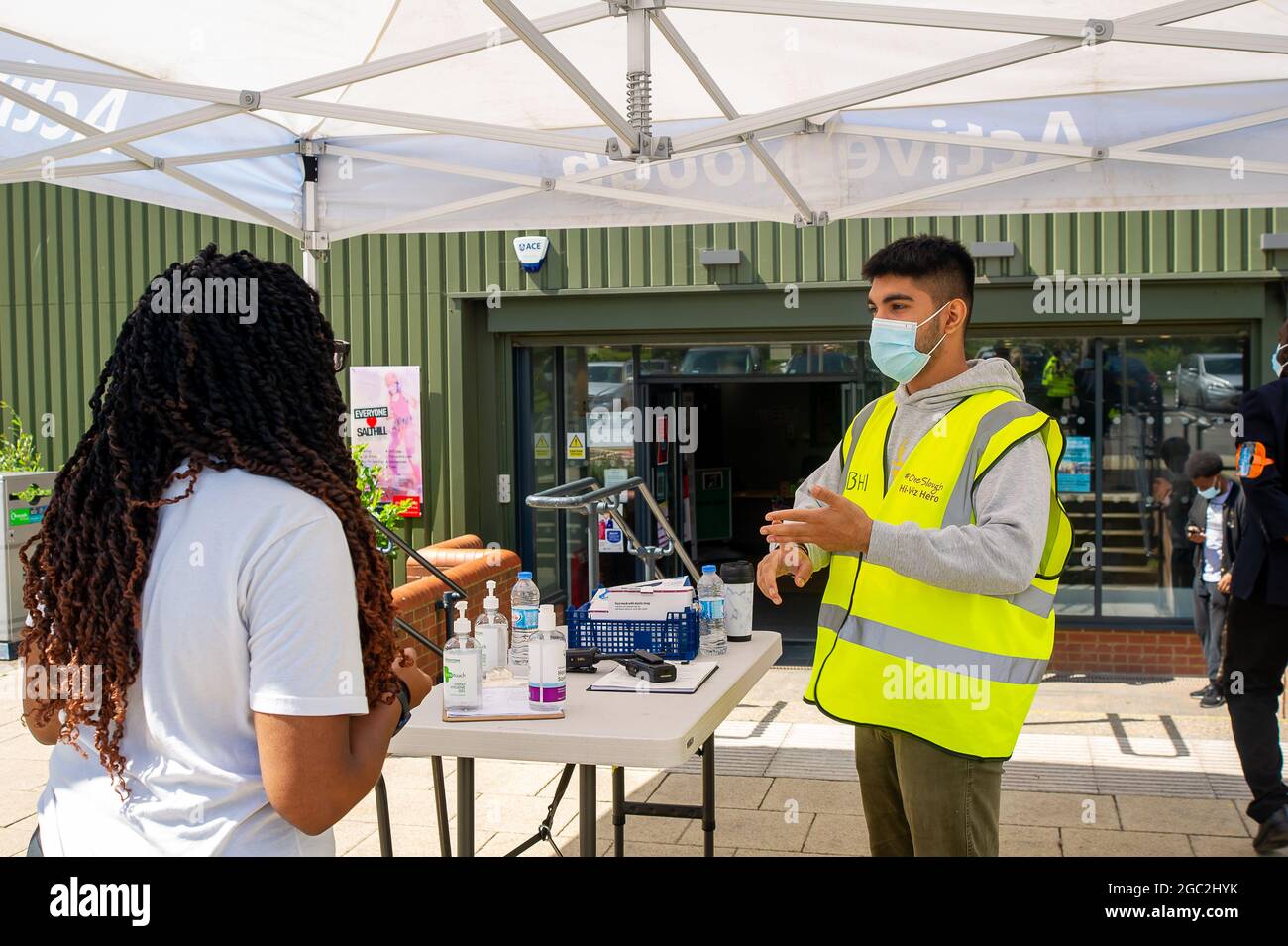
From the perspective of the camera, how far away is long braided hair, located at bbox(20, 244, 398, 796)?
1785 mm

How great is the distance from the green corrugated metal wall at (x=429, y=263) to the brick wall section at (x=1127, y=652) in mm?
2683

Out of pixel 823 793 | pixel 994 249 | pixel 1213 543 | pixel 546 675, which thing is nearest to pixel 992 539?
pixel 546 675

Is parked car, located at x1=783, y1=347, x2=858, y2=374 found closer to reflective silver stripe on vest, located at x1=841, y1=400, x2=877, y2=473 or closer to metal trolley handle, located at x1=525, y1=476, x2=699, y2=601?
metal trolley handle, located at x1=525, y1=476, x2=699, y2=601

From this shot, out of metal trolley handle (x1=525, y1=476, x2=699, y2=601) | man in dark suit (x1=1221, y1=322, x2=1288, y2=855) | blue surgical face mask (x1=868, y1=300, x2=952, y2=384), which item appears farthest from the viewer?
man in dark suit (x1=1221, y1=322, x2=1288, y2=855)

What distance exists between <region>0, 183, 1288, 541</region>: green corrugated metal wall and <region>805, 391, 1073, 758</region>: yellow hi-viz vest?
624cm

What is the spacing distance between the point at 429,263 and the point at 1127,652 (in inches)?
248

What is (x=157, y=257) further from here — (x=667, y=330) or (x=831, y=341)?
(x=831, y=341)

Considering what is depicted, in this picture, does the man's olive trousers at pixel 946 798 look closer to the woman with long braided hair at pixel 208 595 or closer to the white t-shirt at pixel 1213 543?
the woman with long braided hair at pixel 208 595

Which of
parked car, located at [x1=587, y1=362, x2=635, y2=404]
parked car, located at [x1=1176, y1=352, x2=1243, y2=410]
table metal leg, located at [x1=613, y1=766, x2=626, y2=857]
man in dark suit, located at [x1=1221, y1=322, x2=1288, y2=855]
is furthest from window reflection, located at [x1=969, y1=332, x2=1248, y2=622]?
table metal leg, located at [x1=613, y1=766, x2=626, y2=857]

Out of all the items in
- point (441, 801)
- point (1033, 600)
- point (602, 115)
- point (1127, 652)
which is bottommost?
point (1127, 652)

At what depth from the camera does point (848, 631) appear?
3156mm

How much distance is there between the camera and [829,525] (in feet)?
9.08

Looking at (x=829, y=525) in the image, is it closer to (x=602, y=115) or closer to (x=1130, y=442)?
(x=602, y=115)

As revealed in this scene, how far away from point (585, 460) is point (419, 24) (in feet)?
18.4
